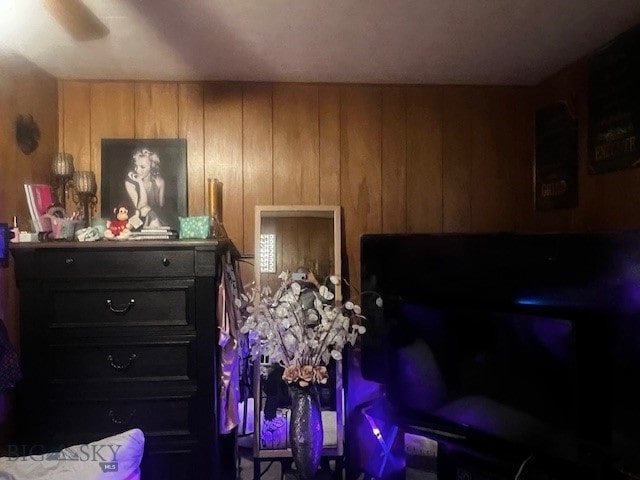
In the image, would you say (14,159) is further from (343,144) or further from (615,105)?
Result: (615,105)

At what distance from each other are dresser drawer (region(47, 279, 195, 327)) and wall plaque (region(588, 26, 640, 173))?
178 cm

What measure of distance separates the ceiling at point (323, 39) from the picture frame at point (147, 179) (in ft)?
1.12

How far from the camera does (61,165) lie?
7.93 feet

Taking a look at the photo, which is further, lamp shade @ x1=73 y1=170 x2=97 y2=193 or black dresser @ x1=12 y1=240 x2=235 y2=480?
lamp shade @ x1=73 y1=170 x2=97 y2=193

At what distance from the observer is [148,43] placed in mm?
2070

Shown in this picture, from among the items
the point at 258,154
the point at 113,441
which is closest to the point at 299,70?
the point at 258,154

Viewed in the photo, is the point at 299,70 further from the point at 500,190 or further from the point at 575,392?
the point at 575,392

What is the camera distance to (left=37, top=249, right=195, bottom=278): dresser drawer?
2.06 meters

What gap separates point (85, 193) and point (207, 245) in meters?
0.83

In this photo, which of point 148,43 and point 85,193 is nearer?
point 148,43

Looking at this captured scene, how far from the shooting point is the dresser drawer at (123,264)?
81.3 inches

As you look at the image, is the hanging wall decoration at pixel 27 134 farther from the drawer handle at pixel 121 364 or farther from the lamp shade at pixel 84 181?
the drawer handle at pixel 121 364

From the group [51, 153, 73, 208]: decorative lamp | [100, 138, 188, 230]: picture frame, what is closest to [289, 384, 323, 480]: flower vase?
[100, 138, 188, 230]: picture frame

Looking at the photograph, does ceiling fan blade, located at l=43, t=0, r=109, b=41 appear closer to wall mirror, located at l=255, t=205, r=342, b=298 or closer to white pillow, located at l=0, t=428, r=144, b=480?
wall mirror, located at l=255, t=205, r=342, b=298
